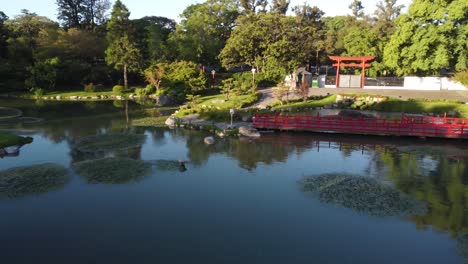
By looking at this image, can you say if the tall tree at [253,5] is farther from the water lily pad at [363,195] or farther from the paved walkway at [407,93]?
the water lily pad at [363,195]

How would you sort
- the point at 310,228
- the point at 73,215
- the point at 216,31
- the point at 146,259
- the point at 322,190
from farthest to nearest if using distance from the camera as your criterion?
the point at 216,31 < the point at 322,190 < the point at 73,215 < the point at 310,228 < the point at 146,259

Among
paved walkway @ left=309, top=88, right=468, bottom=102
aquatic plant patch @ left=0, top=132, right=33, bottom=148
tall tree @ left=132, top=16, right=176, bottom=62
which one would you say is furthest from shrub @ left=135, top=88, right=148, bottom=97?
aquatic plant patch @ left=0, top=132, right=33, bottom=148

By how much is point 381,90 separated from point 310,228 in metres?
37.6

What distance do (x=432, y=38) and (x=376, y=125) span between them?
20.8 meters

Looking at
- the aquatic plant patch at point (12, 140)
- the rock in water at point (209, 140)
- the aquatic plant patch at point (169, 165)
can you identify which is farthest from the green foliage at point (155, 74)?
the aquatic plant patch at point (169, 165)

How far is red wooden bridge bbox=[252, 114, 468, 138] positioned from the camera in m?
28.8

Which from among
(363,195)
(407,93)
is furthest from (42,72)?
(363,195)

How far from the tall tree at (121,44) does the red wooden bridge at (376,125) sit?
3441 cm

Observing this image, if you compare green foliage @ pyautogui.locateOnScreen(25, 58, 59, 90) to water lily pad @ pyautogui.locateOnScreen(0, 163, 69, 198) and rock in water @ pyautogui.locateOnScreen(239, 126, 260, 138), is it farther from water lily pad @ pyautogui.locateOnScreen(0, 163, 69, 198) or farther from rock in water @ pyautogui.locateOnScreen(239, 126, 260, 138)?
water lily pad @ pyautogui.locateOnScreen(0, 163, 69, 198)

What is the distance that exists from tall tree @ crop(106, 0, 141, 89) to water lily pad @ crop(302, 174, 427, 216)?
46.8m

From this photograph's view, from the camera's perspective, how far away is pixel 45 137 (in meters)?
29.6

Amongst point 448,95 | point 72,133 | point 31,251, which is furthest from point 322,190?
point 448,95

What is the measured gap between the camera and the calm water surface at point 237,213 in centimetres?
1290

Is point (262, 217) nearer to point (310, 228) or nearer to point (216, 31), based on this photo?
point (310, 228)
